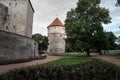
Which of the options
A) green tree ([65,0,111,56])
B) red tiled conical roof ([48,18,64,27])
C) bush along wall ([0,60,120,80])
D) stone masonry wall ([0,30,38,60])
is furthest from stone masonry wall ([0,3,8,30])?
red tiled conical roof ([48,18,64,27])

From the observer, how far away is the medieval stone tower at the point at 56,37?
7696cm

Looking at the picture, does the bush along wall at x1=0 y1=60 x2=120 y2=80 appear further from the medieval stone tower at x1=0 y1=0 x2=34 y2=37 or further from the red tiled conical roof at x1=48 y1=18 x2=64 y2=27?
the red tiled conical roof at x1=48 y1=18 x2=64 y2=27

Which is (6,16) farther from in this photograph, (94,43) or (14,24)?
(94,43)

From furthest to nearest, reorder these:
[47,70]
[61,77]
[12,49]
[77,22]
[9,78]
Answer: [77,22]
[12,49]
[47,70]
[61,77]
[9,78]

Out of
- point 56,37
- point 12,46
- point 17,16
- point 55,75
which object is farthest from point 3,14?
point 56,37

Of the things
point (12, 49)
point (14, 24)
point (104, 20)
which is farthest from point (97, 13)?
point (12, 49)

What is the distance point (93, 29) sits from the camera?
3997 centimetres

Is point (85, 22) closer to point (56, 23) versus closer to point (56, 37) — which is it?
point (56, 37)

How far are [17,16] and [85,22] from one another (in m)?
16.8

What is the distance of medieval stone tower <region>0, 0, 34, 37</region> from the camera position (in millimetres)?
41188

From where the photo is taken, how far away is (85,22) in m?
40.3

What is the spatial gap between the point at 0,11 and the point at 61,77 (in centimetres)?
3703

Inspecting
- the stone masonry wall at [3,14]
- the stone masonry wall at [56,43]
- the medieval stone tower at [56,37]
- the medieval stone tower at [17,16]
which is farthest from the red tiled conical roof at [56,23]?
the stone masonry wall at [3,14]

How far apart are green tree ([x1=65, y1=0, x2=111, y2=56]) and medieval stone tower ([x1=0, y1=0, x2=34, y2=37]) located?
33.4 feet
